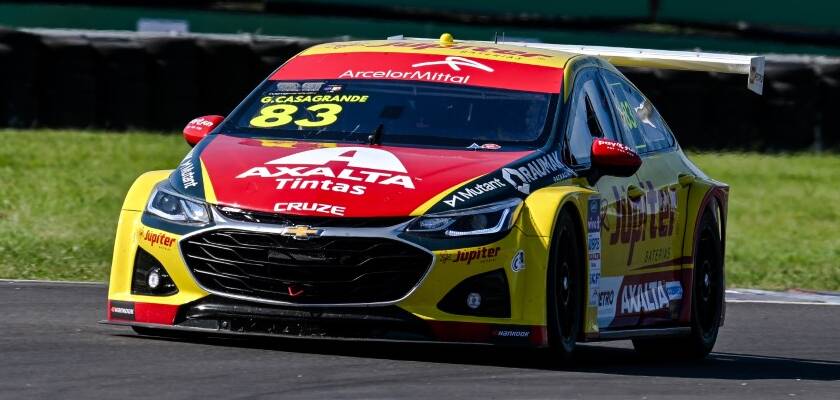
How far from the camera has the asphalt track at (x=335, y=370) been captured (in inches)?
253

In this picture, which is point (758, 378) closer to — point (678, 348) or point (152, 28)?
point (678, 348)

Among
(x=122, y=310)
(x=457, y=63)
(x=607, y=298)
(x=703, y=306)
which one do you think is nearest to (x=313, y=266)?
(x=122, y=310)

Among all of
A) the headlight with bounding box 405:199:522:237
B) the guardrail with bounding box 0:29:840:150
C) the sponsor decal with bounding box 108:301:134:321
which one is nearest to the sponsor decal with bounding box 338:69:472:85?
the headlight with bounding box 405:199:522:237

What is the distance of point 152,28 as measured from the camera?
24.8m

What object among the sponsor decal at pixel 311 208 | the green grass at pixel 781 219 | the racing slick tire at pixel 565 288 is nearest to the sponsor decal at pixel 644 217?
the racing slick tire at pixel 565 288

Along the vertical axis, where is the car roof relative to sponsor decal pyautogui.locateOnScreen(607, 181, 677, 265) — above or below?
above

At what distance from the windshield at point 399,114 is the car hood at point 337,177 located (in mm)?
266

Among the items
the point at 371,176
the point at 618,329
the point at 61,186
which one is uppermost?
the point at 371,176

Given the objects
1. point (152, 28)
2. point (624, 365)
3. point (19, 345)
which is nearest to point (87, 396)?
point (19, 345)

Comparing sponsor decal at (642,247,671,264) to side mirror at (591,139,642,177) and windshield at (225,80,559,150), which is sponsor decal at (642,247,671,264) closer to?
side mirror at (591,139,642,177)

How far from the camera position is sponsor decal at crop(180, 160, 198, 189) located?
7.55 m

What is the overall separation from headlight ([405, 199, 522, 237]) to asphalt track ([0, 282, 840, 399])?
0.52 metres

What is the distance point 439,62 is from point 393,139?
79cm

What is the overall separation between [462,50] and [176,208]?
2.08 m
